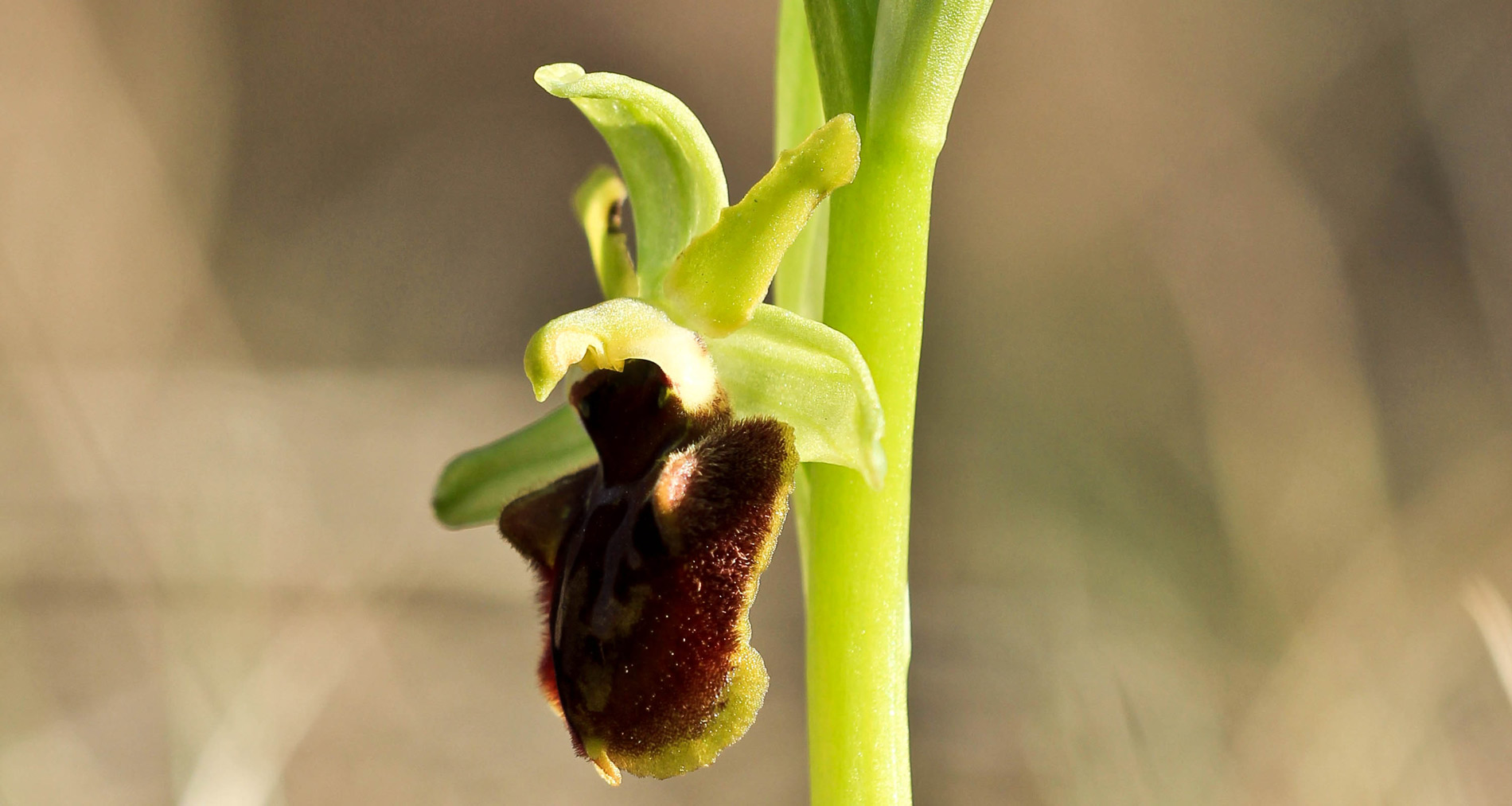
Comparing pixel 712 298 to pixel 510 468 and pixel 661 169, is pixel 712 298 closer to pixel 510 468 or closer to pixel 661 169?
pixel 661 169

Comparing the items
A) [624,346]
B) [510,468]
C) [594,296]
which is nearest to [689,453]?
[624,346]

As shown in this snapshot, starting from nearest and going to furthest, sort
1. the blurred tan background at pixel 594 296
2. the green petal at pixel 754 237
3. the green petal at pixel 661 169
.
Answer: the green petal at pixel 754 237
the green petal at pixel 661 169
the blurred tan background at pixel 594 296

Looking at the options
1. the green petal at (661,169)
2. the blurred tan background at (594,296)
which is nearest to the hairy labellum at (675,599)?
the green petal at (661,169)

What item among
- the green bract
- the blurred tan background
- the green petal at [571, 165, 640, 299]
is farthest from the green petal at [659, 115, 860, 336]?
the blurred tan background

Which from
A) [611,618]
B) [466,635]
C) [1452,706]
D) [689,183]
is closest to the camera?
[611,618]

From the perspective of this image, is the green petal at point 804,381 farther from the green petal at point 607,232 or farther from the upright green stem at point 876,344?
the green petal at point 607,232

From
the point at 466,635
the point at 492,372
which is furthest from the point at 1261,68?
the point at 466,635

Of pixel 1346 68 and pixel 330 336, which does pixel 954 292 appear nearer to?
pixel 1346 68
